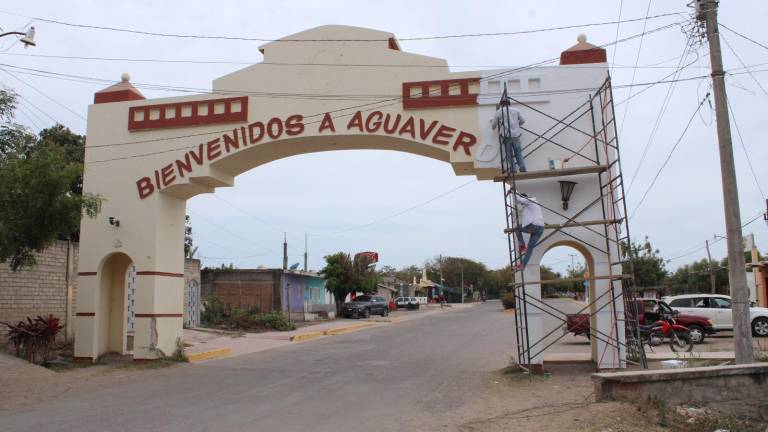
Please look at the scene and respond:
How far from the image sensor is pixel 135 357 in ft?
51.5

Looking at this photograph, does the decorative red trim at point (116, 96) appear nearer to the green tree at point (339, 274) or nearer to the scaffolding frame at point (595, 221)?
the scaffolding frame at point (595, 221)

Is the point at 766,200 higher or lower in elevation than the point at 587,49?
lower

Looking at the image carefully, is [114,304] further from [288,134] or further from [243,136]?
[288,134]

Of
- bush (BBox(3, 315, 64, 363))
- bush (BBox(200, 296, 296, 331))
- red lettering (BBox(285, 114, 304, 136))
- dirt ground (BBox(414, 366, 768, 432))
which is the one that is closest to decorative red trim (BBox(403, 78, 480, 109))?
red lettering (BBox(285, 114, 304, 136))

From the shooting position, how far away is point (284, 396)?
1078 centimetres

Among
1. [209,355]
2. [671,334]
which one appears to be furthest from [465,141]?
[209,355]

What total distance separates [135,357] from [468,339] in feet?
39.6

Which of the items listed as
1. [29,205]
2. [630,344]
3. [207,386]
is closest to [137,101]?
[29,205]

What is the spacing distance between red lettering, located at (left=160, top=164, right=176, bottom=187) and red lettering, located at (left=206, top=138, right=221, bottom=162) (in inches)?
43.0

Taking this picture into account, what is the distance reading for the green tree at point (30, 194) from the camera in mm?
11391

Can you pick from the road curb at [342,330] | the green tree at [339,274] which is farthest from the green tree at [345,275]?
the road curb at [342,330]

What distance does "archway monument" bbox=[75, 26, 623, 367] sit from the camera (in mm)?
13688

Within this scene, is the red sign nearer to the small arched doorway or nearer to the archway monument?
the archway monument

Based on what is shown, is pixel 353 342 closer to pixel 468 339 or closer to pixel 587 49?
pixel 468 339
